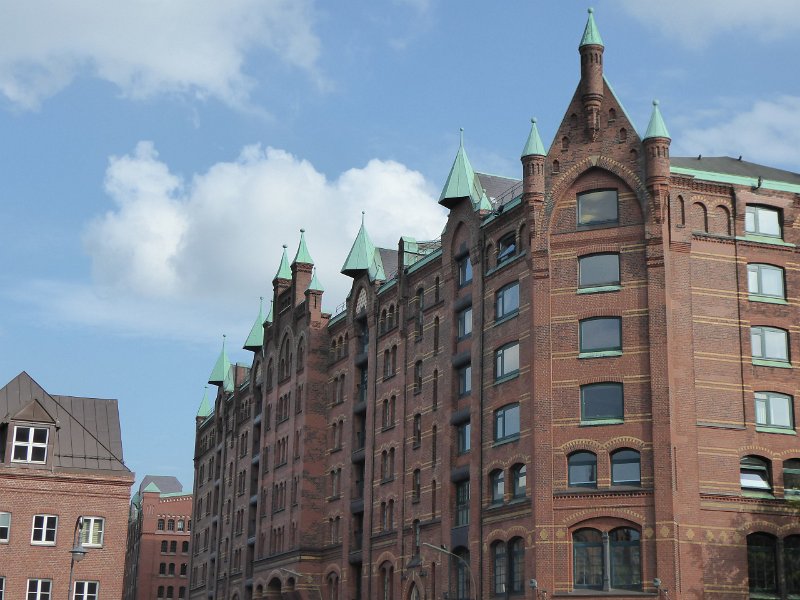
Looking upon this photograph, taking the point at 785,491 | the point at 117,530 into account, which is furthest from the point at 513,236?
the point at 117,530

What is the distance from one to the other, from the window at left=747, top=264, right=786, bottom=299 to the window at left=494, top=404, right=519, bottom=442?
12.1m

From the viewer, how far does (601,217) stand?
2221 inches

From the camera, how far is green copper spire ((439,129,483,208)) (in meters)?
66.1

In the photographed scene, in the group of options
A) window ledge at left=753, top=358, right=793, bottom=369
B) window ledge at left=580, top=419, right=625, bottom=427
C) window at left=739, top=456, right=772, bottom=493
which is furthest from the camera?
window ledge at left=753, top=358, right=793, bottom=369

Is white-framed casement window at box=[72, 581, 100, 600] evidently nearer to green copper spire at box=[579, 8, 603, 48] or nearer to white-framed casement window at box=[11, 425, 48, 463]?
white-framed casement window at box=[11, 425, 48, 463]

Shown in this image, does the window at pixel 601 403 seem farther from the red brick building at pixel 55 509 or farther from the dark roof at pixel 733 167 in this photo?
the red brick building at pixel 55 509

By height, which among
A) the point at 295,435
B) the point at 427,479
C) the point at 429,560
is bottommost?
the point at 429,560

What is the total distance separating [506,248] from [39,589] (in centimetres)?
2734

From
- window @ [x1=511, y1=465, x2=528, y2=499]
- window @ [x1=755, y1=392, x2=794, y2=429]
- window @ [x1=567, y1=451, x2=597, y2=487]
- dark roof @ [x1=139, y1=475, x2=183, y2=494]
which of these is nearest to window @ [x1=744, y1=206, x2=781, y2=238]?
window @ [x1=755, y1=392, x2=794, y2=429]

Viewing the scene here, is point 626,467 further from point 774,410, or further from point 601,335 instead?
point 774,410

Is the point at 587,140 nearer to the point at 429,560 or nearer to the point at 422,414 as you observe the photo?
the point at 422,414

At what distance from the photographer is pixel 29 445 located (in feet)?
200

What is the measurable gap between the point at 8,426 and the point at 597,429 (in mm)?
28163

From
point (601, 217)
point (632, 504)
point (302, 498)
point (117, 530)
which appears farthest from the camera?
point (302, 498)
